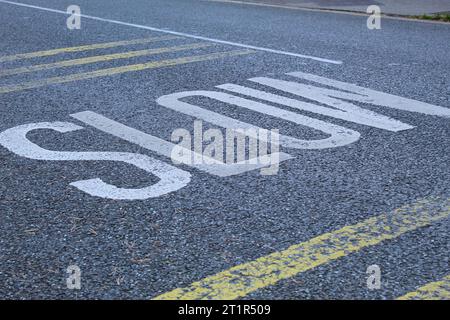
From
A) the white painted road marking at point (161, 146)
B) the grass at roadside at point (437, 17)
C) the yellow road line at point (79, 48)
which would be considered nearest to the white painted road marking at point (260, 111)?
the white painted road marking at point (161, 146)

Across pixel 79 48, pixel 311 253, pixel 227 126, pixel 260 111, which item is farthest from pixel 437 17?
pixel 311 253

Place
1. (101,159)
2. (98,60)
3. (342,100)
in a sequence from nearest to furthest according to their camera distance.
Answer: (101,159) < (342,100) < (98,60)

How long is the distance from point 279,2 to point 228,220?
1119 centimetres

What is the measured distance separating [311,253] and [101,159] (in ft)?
6.53

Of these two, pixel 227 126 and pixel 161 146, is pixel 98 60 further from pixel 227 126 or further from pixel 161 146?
pixel 161 146

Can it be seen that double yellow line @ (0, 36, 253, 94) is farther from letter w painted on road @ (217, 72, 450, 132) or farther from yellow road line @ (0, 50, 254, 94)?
letter w painted on road @ (217, 72, 450, 132)

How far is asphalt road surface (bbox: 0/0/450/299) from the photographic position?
11.5 feet

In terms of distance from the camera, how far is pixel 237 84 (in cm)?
737

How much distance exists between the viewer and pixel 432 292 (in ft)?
10.8

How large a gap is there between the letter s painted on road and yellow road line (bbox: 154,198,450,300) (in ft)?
3.61

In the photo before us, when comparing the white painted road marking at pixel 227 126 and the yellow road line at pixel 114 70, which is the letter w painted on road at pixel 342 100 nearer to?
the white painted road marking at pixel 227 126

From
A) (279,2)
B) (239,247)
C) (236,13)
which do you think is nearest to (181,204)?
(239,247)

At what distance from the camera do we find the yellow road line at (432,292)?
3.25m

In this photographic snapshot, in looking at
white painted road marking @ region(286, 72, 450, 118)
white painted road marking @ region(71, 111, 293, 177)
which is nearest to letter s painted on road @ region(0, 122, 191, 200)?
white painted road marking @ region(71, 111, 293, 177)
